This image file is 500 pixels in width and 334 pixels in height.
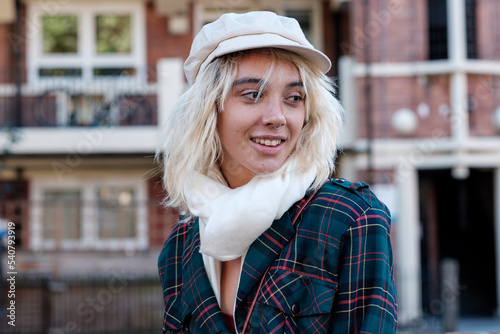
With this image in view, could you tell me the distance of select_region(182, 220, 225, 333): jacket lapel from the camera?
5.85 feet

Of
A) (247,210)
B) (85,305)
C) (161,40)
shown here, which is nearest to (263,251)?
(247,210)

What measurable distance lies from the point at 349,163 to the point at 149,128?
3.40 metres

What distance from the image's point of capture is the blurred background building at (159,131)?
31.6 feet

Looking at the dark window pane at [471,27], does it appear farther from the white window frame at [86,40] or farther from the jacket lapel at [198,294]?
the jacket lapel at [198,294]

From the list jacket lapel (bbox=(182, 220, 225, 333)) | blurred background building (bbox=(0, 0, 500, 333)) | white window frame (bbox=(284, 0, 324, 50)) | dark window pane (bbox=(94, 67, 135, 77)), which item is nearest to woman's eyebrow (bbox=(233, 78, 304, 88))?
jacket lapel (bbox=(182, 220, 225, 333))

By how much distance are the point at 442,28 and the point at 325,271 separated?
977 centimetres

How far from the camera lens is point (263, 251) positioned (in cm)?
171

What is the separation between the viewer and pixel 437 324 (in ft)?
32.3

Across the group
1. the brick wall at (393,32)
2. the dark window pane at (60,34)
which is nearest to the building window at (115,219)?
the dark window pane at (60,34)

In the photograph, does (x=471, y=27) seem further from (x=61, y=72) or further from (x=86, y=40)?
(x=61, y=72)

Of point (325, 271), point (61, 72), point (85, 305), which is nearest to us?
point (325, 271)

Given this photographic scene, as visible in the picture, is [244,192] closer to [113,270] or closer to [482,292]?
[113,270]

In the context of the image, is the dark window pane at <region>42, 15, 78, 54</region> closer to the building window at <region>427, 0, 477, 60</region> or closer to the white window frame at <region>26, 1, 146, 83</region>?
the white window frame at <region>26, 1, 146, 83</region>

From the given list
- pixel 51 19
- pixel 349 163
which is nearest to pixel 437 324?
pixel 349 163
